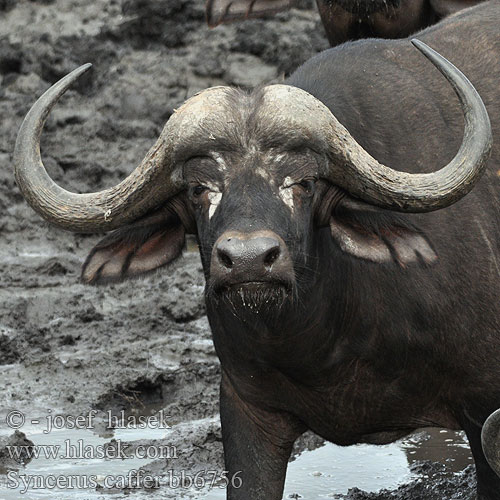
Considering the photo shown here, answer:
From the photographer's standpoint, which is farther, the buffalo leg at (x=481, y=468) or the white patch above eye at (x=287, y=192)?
the buffalo leg at (x=481, y=468)

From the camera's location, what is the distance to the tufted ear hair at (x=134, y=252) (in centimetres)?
429

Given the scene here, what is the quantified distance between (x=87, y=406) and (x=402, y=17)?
2615 mm

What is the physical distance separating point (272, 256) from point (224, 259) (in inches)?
5.1

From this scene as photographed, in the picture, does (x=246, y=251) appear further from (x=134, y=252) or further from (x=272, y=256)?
(x=134, y=252)

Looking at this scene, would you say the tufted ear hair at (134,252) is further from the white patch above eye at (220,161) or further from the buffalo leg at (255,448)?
the buffalo leg at (255,448)

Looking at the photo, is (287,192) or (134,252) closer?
(287,192)

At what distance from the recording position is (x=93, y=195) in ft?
13.6

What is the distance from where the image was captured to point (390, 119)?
4426mm

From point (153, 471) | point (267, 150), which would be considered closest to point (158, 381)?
point (153, 471)

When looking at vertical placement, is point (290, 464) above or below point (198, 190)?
below

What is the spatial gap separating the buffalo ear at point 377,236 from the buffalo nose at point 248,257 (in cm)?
51

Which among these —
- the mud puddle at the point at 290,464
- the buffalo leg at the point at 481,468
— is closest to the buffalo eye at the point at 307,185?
the buffalo leg at the point at 481,468

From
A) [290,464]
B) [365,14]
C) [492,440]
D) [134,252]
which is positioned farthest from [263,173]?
[365,14]

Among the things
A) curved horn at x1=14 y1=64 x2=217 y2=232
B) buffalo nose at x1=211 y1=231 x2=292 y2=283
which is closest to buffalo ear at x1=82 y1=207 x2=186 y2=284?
curved horn at x1=14 y1=64 x2=217 y2=232
